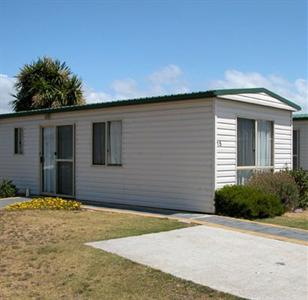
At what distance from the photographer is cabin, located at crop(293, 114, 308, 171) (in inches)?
754

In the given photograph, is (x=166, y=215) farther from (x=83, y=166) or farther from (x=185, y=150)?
(x=83, y=166)

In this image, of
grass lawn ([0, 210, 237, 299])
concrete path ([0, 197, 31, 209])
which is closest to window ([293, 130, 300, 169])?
concrete path ([0, 197, 31, 209])

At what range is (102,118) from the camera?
14.5 meters

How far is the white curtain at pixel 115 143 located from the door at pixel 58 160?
5.83 ft

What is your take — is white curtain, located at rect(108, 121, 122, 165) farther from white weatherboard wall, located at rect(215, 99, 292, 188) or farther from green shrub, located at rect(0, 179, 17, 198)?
green shrub, located at rect(0, 179, 17, 198)

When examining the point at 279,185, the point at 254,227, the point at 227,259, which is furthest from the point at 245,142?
the point at 227,259

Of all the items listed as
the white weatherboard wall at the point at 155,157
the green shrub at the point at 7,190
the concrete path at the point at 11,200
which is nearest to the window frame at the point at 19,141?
the green shrub at the point at 7,190

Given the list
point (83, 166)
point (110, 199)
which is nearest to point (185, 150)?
point (110, 199)

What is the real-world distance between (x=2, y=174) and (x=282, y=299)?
14948 millimetres

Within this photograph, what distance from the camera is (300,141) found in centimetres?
1925

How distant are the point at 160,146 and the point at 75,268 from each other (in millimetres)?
6549

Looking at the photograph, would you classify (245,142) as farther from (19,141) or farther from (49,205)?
(19,141)

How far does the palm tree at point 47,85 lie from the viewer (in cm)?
2655

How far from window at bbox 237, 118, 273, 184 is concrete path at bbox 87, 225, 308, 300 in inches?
150
